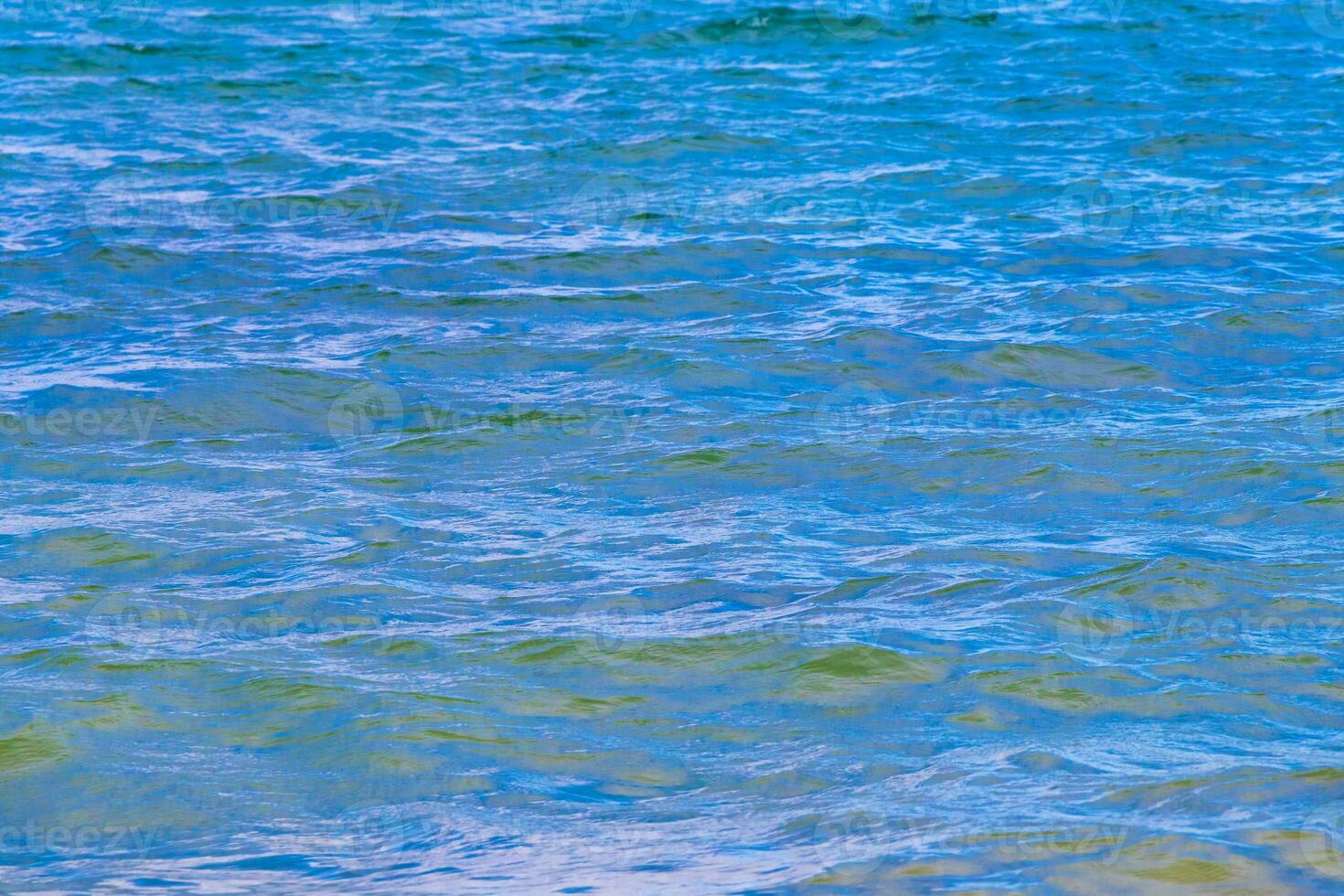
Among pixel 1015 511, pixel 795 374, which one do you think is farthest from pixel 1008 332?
pixel 1015 511

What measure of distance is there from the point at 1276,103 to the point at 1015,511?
991 centimetres

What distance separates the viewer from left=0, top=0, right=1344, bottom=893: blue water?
17.9 ft

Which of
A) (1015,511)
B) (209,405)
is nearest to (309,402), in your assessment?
(209,405)

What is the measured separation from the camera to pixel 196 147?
1539 centimetres

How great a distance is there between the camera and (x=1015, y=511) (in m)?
7.98

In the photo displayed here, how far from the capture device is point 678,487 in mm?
8477

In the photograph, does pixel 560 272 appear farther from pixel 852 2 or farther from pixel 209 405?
pixel 852 2

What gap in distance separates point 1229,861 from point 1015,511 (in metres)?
3.13

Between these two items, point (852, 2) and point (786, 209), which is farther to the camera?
point (852, 2)

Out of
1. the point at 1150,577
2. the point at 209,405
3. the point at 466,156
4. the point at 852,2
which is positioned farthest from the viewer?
the point at 852,2

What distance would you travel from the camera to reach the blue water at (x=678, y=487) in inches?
Result: 214

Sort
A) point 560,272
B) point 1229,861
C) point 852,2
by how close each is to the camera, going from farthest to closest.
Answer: point 852,2
point 560,272
point 1229,861

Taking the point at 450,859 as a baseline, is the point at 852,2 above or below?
above

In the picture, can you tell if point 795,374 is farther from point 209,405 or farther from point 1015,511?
point 209,405
